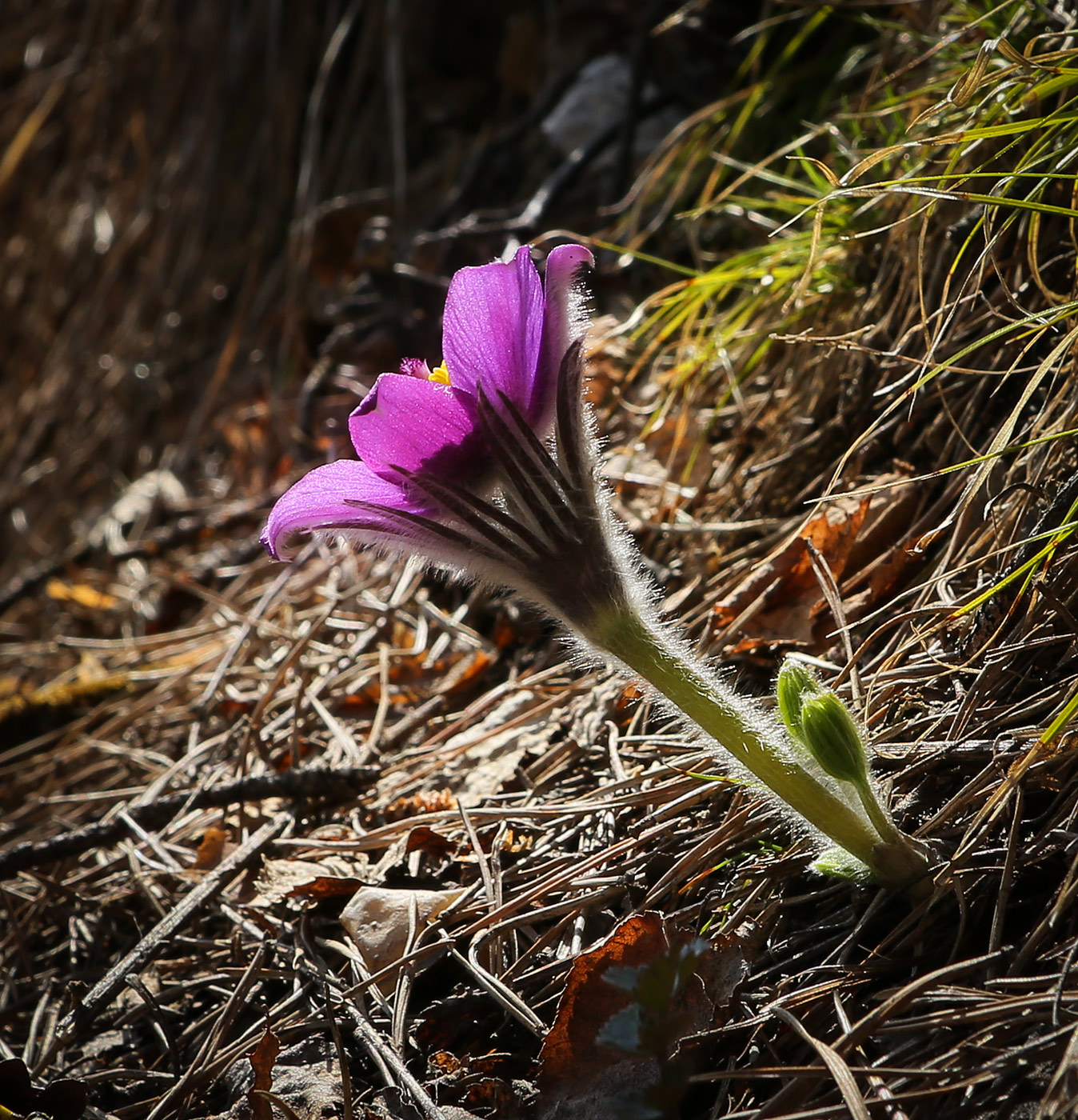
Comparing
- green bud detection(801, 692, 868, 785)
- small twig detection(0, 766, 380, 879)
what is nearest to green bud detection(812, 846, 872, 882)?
green bud detection(801, 692, 868, 785)

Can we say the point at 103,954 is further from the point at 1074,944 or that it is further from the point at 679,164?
the point at 679,164

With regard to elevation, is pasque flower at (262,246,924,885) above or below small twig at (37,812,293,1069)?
above

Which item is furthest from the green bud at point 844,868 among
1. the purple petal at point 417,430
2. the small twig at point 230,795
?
the small twig at point 230,795

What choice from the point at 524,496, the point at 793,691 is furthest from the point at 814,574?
the point at 524,496

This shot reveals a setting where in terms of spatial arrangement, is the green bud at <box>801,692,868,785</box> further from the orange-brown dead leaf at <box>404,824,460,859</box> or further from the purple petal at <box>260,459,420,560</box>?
the orange-brown dead leaf at <box>404,824,460,859</box>

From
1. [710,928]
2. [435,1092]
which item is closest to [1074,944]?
[710,928]
